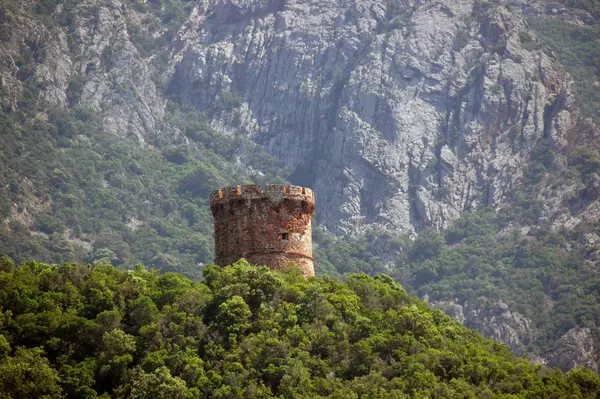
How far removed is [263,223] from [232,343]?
785 cm

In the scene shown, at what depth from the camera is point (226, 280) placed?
80438 mm

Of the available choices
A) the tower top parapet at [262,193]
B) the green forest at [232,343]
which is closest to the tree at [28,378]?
the green forest at [232,343]

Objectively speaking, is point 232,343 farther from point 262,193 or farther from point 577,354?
point 577,354

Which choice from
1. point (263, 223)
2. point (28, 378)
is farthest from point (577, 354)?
point (28, 378)

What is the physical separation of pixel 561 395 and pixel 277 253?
57.2 ft

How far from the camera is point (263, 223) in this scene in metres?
82.2

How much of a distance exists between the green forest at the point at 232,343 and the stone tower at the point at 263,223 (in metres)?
1.42

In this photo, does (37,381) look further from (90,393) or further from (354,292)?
(354,292)

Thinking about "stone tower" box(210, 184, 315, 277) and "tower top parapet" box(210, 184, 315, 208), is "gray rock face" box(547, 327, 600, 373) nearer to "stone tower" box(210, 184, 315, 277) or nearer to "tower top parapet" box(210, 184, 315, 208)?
"stone tower" box(210, 184, 315, 277)

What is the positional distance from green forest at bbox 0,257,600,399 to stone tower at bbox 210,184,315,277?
1425mm

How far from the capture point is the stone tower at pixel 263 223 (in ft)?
270

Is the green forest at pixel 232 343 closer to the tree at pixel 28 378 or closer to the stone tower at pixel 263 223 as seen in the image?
the tree at pixel 28 378

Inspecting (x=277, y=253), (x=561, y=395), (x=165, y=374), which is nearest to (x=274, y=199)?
(x=277, y=253)

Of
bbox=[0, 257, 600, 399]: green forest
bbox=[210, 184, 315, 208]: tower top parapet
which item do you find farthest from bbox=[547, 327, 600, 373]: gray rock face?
bbox=[210, 184, 315, 208]: tower top parapet
